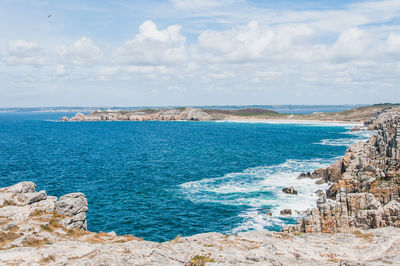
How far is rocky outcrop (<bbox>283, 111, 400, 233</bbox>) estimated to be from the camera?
1046 inches

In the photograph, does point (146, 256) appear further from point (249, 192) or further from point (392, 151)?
point (392, 151)

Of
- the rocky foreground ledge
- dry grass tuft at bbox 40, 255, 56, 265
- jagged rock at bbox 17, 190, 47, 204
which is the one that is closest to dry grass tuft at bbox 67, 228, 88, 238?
the rocky foreground ledge

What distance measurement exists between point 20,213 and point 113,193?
25.8 meters

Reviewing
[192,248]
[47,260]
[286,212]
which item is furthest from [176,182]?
[47,260]

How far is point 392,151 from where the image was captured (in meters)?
49.0

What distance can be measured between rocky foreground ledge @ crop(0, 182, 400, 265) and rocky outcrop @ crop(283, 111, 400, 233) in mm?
3574

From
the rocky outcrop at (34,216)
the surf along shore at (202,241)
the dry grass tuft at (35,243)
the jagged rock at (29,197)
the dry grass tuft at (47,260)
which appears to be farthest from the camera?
the jagged rock at (29,197)

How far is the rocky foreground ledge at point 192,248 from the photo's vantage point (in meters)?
17.8

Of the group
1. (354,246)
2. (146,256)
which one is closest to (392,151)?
(354,246)

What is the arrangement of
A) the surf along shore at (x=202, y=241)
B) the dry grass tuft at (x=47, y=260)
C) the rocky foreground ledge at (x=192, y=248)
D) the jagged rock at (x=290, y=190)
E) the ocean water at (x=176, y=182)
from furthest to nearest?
the jagged rock at (x=290, y=190)
the ocean water at (x=176, y=182)
the dry grass tuft at (x=47, y=260)
the surf along shore at (x=202, y=241)
the rocky foreground ledge at (x=192, y=248)

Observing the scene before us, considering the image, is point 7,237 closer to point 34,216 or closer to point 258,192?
point 34,216

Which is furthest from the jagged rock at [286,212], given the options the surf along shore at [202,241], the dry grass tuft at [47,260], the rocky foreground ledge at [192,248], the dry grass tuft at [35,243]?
the dry grass tuft at [47,260]

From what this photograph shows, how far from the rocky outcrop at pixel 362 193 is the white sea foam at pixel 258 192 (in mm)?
4523

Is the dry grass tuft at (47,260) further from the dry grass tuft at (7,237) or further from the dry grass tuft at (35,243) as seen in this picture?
the dry grass tuft at (7,237)
